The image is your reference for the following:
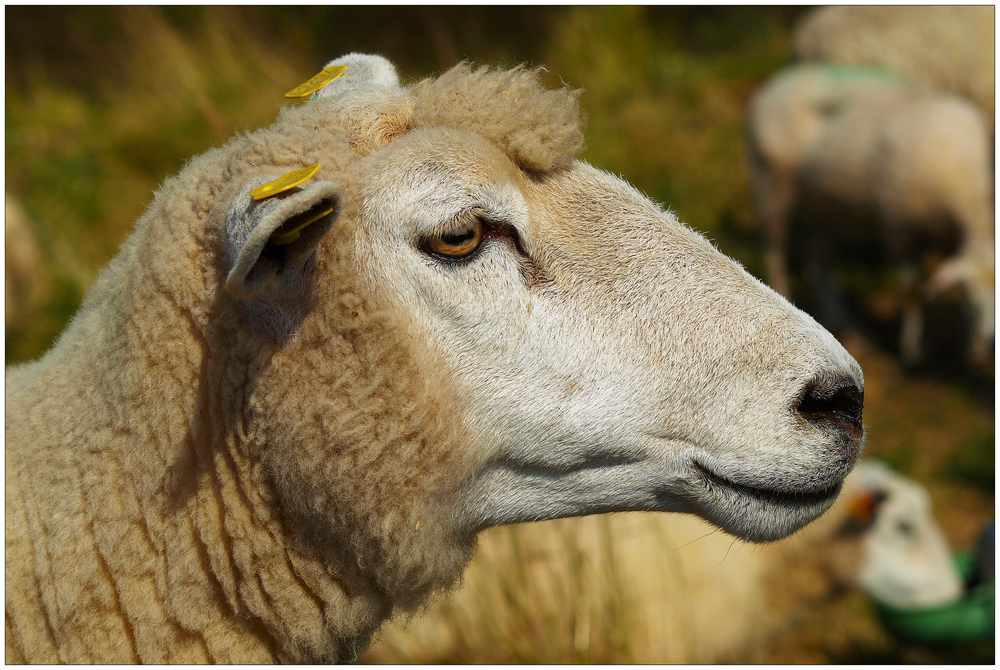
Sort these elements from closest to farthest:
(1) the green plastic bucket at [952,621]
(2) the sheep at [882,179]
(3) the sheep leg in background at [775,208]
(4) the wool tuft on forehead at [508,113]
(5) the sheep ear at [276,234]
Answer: (5) the sheep ear at [276,234] < (4) the wool tuft on forehead at [508,113] < (1) the green plastic bucket at [952,621] < (2) the sheep at [882,179] < (3) the sheep leg in background at [775,208]

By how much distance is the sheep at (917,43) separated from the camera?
8.19 m

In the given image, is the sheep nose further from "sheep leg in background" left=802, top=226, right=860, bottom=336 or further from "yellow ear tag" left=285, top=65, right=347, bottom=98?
"sheep leg in background" left=802, top=226, right=860, bottom=336

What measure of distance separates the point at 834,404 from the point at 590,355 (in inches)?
20.6

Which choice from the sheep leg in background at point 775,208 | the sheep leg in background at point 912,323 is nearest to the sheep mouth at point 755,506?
the sheep leg in background at point 912,323

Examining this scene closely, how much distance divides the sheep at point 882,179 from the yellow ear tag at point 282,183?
20.6 feet

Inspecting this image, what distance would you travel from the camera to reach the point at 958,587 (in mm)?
4320

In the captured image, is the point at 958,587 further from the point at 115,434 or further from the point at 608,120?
the point at 608,120

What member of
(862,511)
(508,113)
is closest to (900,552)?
(862,511)

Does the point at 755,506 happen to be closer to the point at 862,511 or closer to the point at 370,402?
the point at 370,402

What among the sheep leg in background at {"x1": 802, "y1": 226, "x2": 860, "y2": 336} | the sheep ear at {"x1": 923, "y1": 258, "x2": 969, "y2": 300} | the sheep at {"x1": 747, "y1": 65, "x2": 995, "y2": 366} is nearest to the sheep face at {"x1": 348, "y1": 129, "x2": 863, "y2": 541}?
the sheep ear at {"x1": 923, "y1": 258, "x2": 969, "y2": 300}

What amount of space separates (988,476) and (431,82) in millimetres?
5531

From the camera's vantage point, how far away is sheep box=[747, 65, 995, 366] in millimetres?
6484

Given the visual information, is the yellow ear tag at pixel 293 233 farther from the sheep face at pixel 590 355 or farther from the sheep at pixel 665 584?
the sheep at pixel 665 584

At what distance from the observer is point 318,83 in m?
1.72
